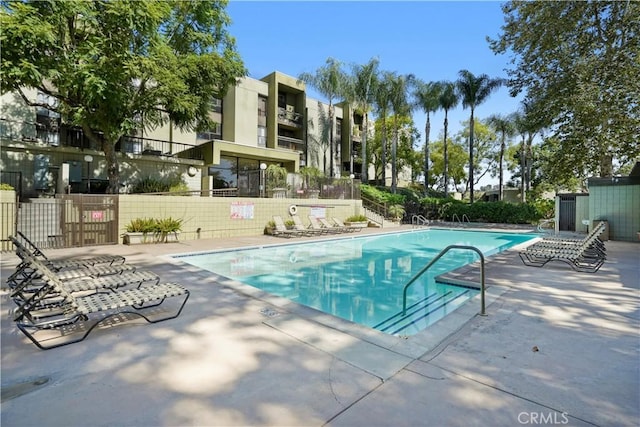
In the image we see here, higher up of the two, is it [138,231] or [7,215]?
[7,215]

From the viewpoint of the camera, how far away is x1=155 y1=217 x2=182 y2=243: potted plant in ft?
39.2

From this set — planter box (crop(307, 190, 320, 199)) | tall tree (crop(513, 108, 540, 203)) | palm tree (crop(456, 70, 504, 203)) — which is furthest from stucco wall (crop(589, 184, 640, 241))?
palm tree (crop(456, 70, 504, 203))

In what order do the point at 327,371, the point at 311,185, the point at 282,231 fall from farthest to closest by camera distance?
the point at 311,185 → the point at 282,231 → the point at 327,371

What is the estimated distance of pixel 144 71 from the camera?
12469 millimetres

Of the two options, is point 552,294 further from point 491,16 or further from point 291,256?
point 491,16

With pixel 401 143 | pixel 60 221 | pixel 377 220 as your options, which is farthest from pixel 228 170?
pixel 401 143

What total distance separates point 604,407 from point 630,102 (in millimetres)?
15243

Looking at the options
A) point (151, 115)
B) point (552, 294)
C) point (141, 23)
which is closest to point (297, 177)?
point (151, 115)

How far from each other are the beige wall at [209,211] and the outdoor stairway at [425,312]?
34.3ft

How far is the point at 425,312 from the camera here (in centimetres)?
542

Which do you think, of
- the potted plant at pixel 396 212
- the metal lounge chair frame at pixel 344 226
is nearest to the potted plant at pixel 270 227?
the metal lounge chair frame at pixel 344 226

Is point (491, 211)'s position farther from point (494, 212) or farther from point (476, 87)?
point (476, 87)

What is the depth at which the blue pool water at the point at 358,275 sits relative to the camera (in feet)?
18.3

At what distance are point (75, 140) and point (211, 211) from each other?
9533 millimetres
